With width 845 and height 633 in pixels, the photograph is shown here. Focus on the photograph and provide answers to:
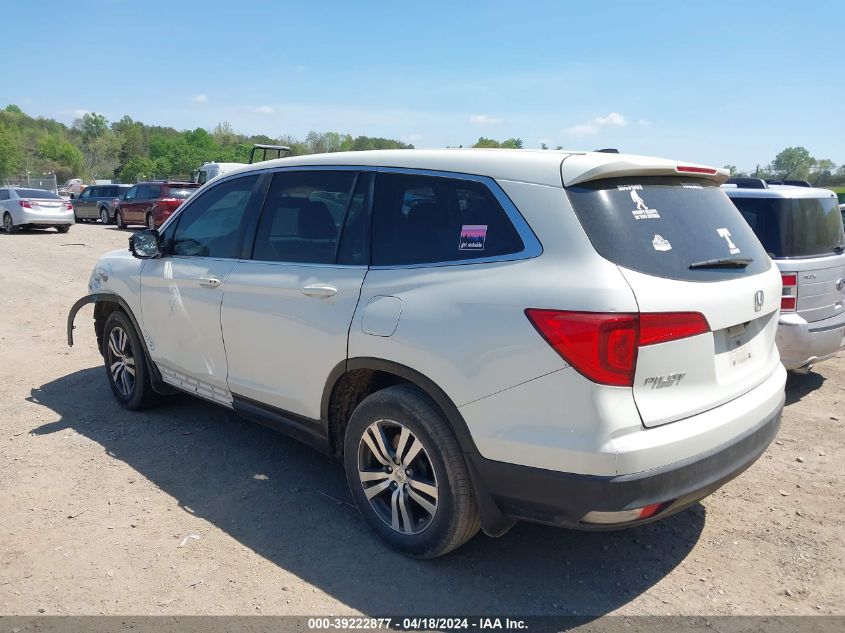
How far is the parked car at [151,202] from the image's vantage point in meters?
22.3

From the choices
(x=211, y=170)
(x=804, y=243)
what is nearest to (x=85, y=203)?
(x=211, y=170)

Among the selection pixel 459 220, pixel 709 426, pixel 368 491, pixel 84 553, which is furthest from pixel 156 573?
pixel 709 426

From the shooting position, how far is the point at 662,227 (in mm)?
2871

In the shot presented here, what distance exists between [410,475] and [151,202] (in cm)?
2292

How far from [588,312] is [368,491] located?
157 cm

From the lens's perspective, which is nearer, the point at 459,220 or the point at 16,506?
the point at 459,220

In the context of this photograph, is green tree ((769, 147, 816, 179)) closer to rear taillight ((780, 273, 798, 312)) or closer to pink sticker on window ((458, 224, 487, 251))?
rear taillight ((780, 273, 798, 312))

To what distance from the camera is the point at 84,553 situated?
11.1 feet

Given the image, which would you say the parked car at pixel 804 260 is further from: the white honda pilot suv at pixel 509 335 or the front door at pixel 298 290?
the front door at pixel 298 290

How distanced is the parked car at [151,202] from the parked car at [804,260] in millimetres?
19114

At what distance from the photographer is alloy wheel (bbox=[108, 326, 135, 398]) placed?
530cm

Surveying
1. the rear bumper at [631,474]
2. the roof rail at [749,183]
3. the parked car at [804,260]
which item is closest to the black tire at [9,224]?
the roof rail at [749,183]

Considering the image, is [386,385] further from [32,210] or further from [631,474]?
[32,210]

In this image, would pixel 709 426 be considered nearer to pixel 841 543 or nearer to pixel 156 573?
pixel 841 543
